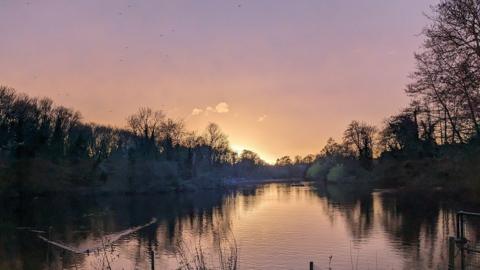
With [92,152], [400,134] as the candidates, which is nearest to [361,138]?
[400,134]

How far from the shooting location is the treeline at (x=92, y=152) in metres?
62.9

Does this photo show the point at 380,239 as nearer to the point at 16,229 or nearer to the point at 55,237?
the point at 55,237

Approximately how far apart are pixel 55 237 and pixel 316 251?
1866 centimetres

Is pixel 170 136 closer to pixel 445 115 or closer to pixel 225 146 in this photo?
pixel 225 146

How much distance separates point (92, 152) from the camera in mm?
92188

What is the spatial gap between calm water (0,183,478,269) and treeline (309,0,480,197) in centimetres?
494

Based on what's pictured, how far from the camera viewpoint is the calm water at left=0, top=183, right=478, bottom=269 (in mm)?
21125

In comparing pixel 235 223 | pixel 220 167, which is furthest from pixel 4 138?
pixel 220 167

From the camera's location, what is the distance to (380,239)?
85.1 feet

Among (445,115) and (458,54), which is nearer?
(458,54)

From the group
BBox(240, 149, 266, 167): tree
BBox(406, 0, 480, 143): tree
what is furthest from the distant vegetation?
BBox(240, 149, 266, 167): tree

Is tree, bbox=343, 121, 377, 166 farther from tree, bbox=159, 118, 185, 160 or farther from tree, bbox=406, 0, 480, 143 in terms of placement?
tree, bbox=406, 0, 480, 143

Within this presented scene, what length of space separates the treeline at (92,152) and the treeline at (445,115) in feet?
133

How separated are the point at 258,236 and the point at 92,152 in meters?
70.9
